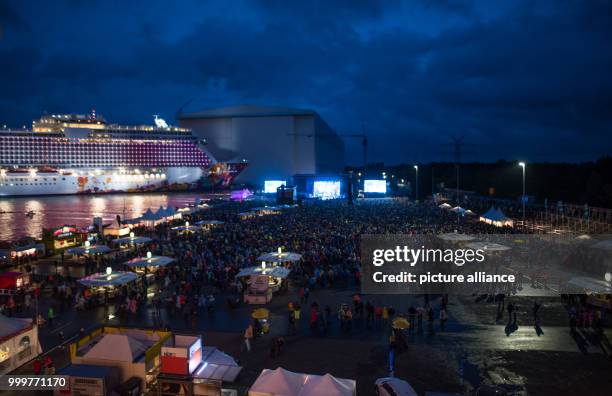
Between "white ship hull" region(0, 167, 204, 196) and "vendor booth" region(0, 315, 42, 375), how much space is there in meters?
59.0

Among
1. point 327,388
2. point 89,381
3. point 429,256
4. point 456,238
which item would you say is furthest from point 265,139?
point 327,388

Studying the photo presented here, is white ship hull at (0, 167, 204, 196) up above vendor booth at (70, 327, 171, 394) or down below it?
above

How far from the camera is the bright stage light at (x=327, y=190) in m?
44.8

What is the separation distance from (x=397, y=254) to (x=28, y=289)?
431 inches

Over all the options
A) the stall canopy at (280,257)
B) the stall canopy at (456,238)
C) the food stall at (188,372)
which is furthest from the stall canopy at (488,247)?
the food stall at (188,372)

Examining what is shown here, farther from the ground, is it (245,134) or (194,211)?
(245,134)

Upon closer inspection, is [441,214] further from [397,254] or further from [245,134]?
[245,134]

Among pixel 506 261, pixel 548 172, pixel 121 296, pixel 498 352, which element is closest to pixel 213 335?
pixel 121 296

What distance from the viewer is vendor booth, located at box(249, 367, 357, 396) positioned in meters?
5.34

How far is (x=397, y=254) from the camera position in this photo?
14852 millimetres

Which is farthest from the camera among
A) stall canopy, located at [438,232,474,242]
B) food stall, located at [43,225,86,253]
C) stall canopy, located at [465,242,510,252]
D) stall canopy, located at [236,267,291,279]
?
food stall, located at [43,225,86,253]

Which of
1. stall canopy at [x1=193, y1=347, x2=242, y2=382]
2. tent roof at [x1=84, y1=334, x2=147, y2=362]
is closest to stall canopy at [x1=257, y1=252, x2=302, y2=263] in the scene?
stall canopy at [x1=193, y1=347, x2=242, y2=382]

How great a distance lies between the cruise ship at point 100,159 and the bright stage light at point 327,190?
3021cm

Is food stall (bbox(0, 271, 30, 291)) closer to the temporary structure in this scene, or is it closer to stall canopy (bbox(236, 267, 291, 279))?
stall canopy (bbox(236, 267, 291, 279))
